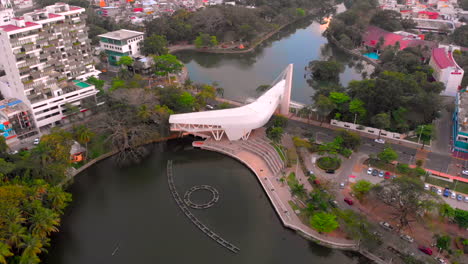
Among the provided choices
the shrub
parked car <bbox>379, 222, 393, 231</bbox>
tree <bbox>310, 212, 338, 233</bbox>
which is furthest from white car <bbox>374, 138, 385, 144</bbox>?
tree <bbox>310, 212, 338, 233</bbox>

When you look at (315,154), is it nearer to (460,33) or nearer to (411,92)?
(411,92)

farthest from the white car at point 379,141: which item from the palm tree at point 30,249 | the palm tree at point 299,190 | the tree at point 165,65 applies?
the palm tree at point 30,249

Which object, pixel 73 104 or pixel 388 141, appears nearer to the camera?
pixel 388 141

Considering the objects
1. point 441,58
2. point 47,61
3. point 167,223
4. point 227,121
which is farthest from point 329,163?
point 47,61

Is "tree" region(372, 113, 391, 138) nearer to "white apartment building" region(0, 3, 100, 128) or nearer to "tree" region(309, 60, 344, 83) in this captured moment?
"tree" region(309, 60, 344, 83)

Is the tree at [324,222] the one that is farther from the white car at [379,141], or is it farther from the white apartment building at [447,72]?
the white apartment building at [447,72]

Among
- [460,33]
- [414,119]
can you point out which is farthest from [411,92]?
[460,33]
